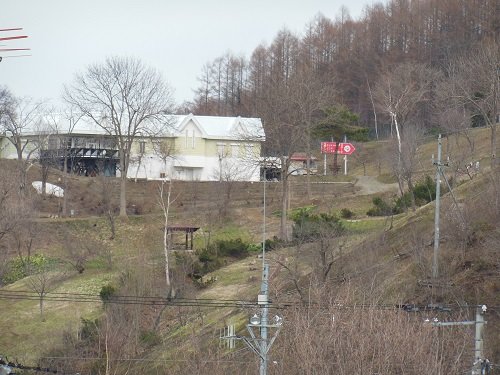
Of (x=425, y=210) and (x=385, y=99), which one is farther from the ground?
(x=385, y=99)

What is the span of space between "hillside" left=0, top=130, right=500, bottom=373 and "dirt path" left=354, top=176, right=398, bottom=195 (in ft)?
3.09

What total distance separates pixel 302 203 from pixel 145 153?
485 inches

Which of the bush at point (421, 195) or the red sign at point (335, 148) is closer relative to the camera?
the bush at point (421, 195)

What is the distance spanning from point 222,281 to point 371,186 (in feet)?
59.8

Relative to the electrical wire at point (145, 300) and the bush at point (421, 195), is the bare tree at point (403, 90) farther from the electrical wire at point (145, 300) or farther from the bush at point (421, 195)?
the electrical wire at point (145, 300)

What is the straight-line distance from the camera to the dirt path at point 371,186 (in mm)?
48188

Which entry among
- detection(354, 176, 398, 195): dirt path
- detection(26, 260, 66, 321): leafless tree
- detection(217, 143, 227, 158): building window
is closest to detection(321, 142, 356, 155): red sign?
detection(354, 176, 398, 195): dirt path

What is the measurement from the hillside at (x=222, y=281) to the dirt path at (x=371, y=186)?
3.09ft

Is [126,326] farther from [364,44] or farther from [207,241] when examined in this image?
[364,44]

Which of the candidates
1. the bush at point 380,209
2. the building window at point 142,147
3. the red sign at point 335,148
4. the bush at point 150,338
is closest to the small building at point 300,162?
the red sign at point 335,148

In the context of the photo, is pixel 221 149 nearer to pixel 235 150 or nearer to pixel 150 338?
pixel 235 150

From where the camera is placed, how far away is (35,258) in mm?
39312

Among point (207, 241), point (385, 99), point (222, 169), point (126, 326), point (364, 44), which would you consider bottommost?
point (126, 326)

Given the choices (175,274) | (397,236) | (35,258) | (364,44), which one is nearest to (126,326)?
(175,274)
